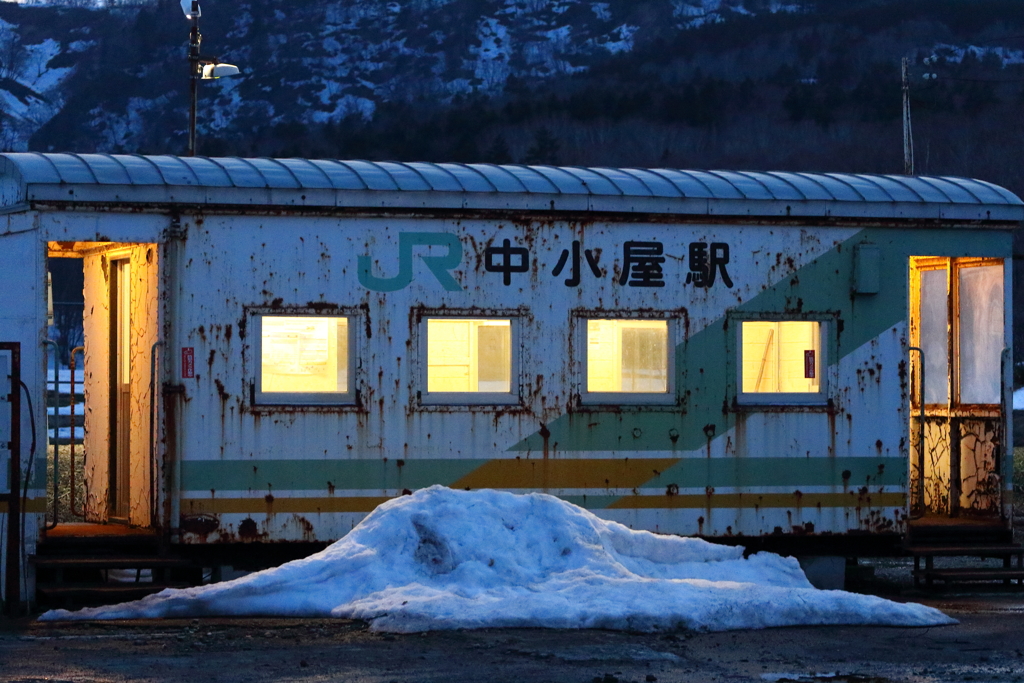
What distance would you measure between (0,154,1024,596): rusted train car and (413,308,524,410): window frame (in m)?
0.02

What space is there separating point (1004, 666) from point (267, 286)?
18.1 feet

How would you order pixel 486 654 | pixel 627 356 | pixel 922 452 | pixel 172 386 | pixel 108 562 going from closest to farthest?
pixel 486 654
pixel 108 562
pixel 172 386
pixel 627 356
pixel 922 452

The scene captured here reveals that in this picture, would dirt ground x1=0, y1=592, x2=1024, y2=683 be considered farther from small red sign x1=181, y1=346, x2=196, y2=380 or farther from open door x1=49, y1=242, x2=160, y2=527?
small red sign x1=181, y1=346, x2=196, y2=380

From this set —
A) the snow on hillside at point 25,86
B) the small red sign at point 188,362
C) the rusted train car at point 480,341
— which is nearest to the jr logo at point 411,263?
the rusted train car at point 480,341

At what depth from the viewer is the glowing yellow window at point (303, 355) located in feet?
32.6

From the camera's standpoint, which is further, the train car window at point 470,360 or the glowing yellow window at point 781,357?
the glowing yellow window at point 781,357

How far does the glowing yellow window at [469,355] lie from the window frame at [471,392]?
0.09 ft

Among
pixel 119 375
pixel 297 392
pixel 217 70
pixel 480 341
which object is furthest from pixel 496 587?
pixel 217 70

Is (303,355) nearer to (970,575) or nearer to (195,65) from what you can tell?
(970,575)

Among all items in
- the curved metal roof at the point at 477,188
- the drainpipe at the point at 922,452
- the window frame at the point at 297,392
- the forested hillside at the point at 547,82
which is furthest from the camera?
the forested hillside at the point at 547,82

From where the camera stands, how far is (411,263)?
33.1 feet

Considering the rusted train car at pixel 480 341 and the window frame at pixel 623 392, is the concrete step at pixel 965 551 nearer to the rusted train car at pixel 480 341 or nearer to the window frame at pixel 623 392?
the rusted train car at pixel 480 341

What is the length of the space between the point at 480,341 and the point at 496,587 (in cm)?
208

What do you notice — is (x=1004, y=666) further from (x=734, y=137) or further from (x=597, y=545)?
(x=734, y=137)
